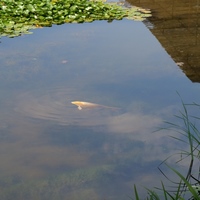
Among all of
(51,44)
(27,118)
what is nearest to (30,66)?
(51,44)

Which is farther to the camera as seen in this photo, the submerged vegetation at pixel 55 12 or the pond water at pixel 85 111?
Answer: the submerged vegetation at pixel 55 12

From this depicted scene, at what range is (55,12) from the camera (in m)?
7.69

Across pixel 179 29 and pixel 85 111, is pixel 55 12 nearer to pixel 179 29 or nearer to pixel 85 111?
pixel 179 29

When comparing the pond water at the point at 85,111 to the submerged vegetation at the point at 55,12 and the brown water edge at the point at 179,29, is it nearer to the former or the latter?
the brown water edge at the point at 179,29

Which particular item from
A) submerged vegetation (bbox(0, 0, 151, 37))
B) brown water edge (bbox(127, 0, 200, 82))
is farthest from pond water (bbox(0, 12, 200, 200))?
submerged vegetation (bbox(0, 0, 151, 37))

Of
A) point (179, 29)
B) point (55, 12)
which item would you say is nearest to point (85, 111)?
point (179, 29)

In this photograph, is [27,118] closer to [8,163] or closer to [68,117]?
[68,117]

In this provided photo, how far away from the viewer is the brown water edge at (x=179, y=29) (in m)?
6.13

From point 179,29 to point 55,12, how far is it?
5.39 ft

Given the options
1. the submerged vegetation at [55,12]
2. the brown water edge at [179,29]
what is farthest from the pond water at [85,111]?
the submerged vegetation at [55,12]

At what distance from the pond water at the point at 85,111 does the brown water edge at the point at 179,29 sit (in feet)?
0.38

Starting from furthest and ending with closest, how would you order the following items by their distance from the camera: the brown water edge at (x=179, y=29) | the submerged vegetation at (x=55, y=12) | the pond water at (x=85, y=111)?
the submerged vegetation at (x=55, y=12), the brown water edge at (x=179, y=29), the pond water at (x=85, y=111)

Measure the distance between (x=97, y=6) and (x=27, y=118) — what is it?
3391 millimetres

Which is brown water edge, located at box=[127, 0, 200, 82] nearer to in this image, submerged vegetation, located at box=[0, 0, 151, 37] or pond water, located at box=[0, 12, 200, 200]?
pond water, located at box=[0, 12, 200, 200]
